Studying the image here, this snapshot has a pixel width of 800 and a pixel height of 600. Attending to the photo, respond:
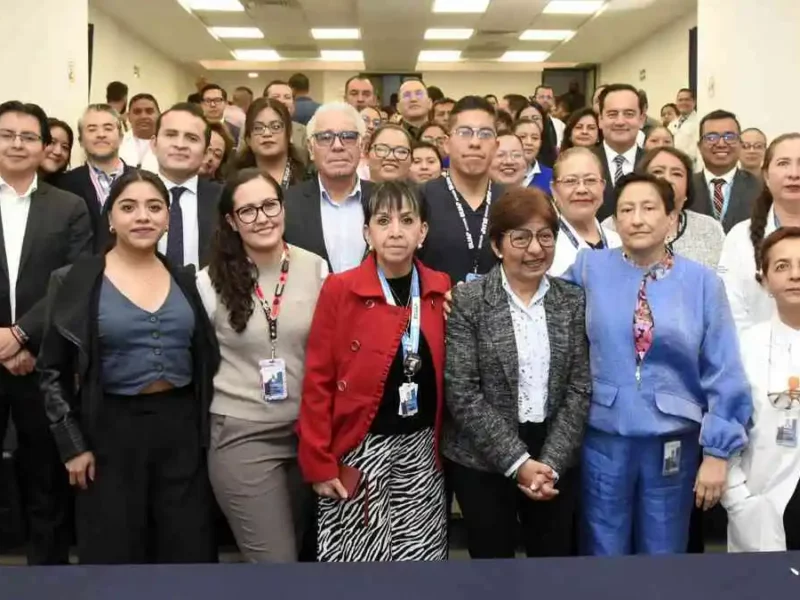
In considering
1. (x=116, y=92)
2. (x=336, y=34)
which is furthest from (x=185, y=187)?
(x=336, y=34)

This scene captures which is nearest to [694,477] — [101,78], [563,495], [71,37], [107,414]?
[563,495]

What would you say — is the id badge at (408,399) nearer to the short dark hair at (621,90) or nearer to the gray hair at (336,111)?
the gray hair at (336,111)

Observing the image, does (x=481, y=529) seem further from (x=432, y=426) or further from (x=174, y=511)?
(x=174, y=511)

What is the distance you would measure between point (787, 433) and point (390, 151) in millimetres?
1971

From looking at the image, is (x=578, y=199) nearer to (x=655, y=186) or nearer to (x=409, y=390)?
(x=655, y=186)

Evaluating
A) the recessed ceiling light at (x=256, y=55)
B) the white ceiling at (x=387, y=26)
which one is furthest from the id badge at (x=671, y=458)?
the recessed ceiling light at (x=256, y=55)

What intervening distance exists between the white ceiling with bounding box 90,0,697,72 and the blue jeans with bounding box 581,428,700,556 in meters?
9.47

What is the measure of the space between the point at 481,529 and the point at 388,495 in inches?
11.8

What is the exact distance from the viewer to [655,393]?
8.00ft

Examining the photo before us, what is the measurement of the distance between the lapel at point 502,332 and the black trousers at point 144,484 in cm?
95

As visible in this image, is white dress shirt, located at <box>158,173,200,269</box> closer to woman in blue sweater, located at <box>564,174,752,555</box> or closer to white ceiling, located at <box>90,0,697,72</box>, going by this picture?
woman in blue sweater, located at <box>564,174,752,555</box>

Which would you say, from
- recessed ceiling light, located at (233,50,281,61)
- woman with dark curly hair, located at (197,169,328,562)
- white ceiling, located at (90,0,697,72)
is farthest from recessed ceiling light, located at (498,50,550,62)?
woman with dark curly hair, located at (197,169,328,562)

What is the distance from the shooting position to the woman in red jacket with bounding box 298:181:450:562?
2.41 m

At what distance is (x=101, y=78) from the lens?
12547 millimetres
